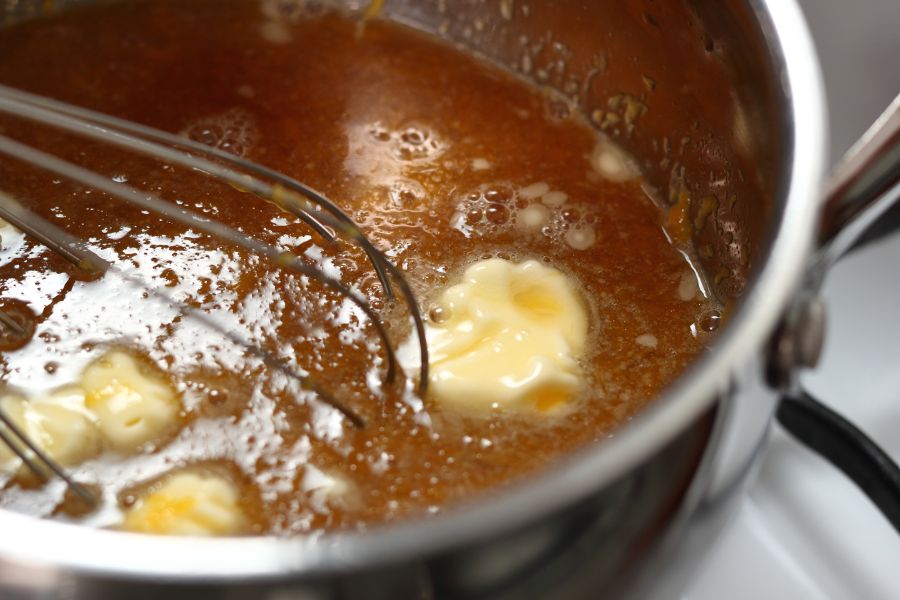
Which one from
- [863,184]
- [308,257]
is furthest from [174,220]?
[863,184]

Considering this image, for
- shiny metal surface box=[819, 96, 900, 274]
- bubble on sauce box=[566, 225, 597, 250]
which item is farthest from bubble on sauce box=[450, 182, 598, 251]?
shiny metal surface box=[819, 96, 900, 274]

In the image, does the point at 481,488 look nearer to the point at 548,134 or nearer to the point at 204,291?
the point at 204,291

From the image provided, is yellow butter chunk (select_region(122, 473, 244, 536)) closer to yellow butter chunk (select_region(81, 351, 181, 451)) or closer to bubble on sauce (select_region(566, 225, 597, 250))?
yellow butter chunk (select_region(81, 351, 181, 451))

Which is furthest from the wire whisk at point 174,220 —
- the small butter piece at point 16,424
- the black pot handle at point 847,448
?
the black pot handle at point 847,448

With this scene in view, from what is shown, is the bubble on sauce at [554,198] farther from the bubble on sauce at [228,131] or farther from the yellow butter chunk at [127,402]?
the yellow butter chunk at [127,402]

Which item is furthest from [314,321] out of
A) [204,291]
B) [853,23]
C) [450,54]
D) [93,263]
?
[853,23]

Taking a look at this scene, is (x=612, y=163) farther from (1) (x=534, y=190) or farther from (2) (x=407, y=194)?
(2) (x=407, y=194)
